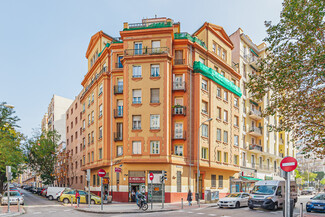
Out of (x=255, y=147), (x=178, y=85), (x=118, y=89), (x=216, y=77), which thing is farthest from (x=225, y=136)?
(x=118, y=89)

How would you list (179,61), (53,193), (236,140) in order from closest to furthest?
(179,61) → (53,193) → (236,140)

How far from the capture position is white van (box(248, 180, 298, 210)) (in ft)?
80.2

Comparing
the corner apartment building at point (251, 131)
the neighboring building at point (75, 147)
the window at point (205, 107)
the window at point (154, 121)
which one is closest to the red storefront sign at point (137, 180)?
the window at point (154, 121)

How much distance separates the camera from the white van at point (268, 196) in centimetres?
2444

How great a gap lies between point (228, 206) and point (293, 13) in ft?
53.8

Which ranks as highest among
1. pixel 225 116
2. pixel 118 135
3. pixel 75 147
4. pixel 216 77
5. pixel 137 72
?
pixel 216 77

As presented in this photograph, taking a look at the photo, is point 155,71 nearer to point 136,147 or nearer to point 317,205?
point 136,147

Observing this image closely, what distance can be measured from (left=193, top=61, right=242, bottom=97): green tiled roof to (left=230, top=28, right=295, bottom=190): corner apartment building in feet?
14.9

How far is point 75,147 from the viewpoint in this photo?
58.7 m

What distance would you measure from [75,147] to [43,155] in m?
6.93

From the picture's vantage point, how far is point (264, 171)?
5644 centimetres

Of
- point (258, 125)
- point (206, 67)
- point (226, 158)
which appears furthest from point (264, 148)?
point (206, 67)

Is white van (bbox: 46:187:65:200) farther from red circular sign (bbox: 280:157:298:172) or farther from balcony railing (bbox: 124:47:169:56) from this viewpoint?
red circular sign (bbox: 280:157:298:172)

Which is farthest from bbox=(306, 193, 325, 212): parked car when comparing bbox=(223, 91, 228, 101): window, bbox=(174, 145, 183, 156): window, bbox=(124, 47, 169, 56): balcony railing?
bbox=(223, 91, 228, 101): window
